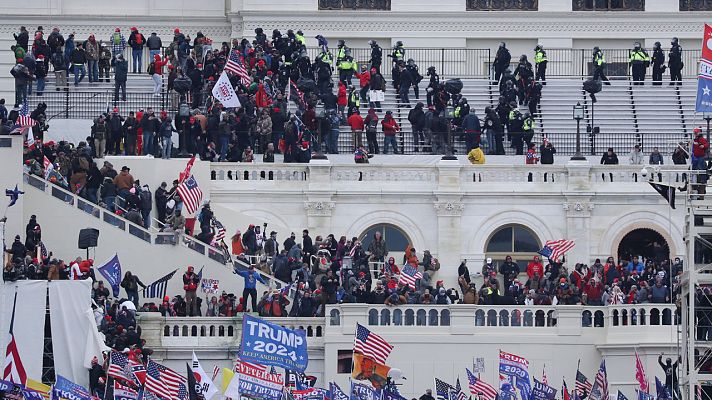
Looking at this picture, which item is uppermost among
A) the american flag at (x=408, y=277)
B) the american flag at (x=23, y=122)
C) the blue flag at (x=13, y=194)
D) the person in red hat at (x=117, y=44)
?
the person in red hat at (x=117, y=44)

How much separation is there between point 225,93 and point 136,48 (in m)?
8.78

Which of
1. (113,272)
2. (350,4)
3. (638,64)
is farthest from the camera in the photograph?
(350,4)

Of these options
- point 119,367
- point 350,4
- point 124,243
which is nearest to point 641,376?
point 119,367

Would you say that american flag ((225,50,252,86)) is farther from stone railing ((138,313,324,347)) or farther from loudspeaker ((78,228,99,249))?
stone railing ((138,313,324,347))

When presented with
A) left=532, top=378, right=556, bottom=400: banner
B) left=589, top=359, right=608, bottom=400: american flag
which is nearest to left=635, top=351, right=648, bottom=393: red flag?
left=589, top=359, right=608, bottom=400: american flag

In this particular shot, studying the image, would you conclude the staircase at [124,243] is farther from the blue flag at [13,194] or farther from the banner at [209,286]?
the blue flag at [13,194]

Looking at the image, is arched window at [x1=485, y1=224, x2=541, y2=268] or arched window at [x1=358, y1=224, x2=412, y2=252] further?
arched window at [x1=358, y1=224, x2=412, y2=252]

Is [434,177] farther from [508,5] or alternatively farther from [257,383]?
[257,383]

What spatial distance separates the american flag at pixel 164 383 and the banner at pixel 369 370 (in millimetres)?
5650

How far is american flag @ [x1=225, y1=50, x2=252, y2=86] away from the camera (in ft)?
361

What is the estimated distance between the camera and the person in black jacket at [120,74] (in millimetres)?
113250

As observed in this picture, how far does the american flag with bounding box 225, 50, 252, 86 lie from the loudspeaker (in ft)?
32.6

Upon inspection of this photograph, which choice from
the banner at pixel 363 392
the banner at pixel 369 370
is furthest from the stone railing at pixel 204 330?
the banner at pixel 363 392

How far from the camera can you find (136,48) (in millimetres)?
116938
